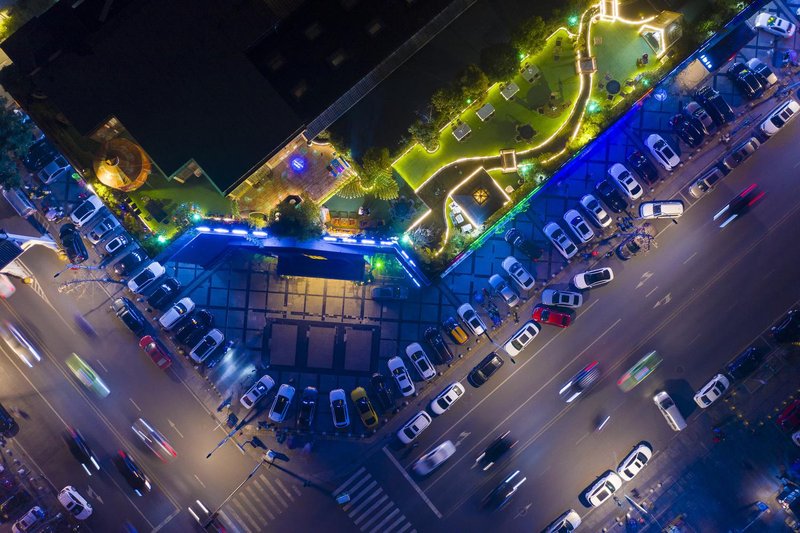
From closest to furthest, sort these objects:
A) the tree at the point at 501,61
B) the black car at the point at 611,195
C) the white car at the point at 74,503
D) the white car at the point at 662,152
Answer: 1. the tree at the point at 501,61
2. the white car at the point at 74,503
3. the white car at the point at 662,152
4. the black car at the point at 611,195

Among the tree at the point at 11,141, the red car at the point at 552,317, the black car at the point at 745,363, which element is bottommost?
the black car at the point at 745,363

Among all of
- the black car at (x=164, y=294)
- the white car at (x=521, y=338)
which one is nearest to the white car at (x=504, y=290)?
the white car at (x=521, y=338)

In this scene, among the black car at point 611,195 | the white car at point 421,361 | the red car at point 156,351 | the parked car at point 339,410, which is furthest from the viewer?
the black car at point 611,195

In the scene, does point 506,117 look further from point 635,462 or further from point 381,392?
point 635,462

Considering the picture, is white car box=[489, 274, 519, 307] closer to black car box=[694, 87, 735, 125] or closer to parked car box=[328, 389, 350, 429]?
parked car box=[328, 389, 350, 429]

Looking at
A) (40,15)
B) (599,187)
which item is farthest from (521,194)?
(40,15)

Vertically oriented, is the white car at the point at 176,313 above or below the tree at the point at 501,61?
above

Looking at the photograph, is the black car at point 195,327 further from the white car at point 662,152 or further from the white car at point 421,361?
the white car at point 662,152
